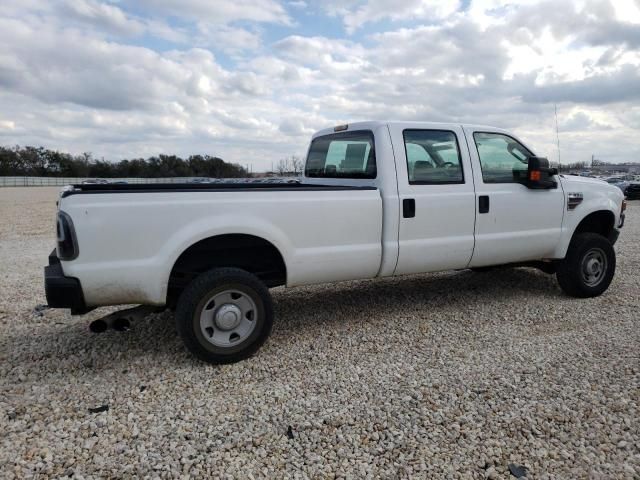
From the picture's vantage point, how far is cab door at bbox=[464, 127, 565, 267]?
15.8 feet

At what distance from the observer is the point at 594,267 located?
5520 millimetres

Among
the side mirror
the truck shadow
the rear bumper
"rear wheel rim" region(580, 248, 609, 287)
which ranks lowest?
the truck shadow

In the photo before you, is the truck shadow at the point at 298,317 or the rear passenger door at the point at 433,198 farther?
the rear passenger door at the point at 433,198

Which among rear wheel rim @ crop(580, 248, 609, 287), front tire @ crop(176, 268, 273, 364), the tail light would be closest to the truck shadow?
front tire @ crop(176, 268, 273, 364)

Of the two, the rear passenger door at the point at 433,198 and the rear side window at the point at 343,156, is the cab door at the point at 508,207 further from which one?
the rear side window at the point at 343,156

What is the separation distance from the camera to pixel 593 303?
5.34m

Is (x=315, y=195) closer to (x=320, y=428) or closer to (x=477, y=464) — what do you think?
(x=320, y=428)

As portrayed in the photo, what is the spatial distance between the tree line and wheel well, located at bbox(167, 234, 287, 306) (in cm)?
5131

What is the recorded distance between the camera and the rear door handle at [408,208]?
4359 mm

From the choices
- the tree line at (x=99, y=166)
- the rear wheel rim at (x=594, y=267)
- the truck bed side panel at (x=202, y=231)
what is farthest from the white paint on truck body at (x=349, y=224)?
the tree line at (x=99, y=166)

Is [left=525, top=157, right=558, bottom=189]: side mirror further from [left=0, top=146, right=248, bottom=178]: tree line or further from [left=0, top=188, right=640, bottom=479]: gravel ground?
[left=0, top=146, right=248, bottom=178]: tree line

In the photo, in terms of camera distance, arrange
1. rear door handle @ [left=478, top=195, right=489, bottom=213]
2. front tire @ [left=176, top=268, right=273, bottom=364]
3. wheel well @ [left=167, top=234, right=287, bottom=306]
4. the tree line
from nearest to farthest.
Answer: front tire @ [left=176, top=268, right=273, bottom=364]
wheel well @ [left=167, top=234, right=287, bottom=306]
rear door handle @ [left=478, top=195, right=489, bottom=213]
the tree line

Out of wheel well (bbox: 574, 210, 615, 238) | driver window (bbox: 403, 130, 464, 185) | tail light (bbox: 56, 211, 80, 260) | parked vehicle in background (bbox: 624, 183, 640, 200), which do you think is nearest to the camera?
tail light (bbox: 56, 211, 80, 260)

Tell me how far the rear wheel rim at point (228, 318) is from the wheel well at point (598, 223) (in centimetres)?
406
